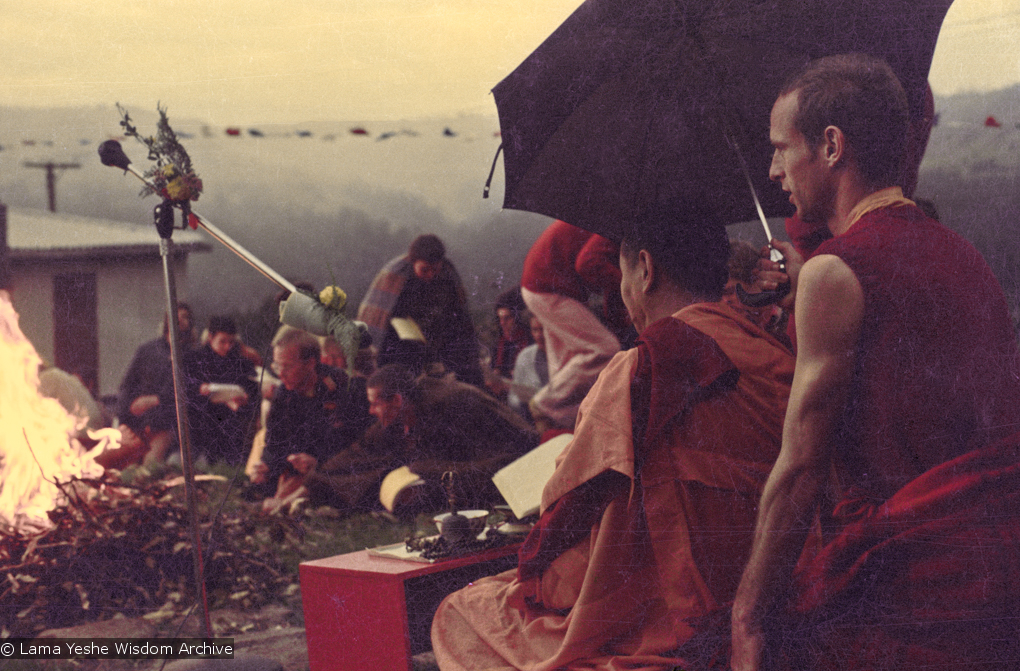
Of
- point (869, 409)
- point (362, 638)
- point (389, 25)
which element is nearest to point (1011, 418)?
point (869, 409)

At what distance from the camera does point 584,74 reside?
293cm

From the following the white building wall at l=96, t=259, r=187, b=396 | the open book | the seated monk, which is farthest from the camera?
the white building wall at l=96, t=259, r=187, b=396

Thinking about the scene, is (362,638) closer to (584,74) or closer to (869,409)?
(869,409)

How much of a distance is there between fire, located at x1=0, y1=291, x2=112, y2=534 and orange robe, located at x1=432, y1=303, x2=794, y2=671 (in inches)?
125

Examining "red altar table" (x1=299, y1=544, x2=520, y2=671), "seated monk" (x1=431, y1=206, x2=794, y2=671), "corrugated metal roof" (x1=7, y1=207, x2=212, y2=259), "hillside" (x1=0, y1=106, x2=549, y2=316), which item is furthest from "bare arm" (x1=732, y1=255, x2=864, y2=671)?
"corrugated metal roof" (x1=7, y1=207, x2=212, y2=259)

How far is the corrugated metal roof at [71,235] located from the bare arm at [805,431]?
12.8 feet

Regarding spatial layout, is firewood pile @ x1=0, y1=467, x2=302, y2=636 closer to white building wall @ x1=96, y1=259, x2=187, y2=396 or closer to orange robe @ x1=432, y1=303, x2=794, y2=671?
white building wall @ x1=96, y1=259, x2=187, y2=396

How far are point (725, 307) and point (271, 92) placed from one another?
2.04 m

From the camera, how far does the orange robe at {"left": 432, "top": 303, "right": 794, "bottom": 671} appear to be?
2.34 meters

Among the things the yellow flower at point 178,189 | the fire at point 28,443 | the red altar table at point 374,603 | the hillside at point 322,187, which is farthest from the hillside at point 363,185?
the red altar table at point 374,603

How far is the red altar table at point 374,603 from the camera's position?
2867mm

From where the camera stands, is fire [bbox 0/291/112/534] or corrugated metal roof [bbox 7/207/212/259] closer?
fire [bbox 0/291/112/534]

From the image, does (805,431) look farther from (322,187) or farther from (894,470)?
(322,187)

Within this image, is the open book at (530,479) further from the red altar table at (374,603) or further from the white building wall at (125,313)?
the white building wall at (125,313)
